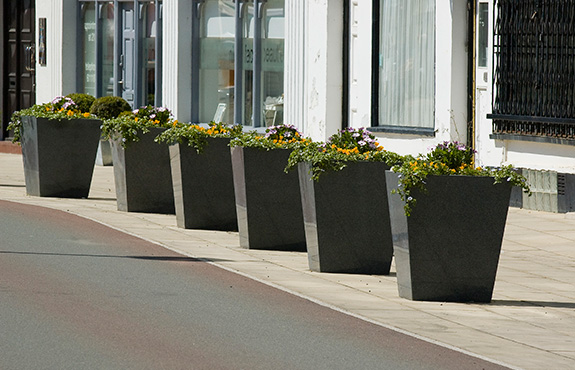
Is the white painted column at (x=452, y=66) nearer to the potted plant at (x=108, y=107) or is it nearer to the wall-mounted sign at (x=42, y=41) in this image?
the potted plant at (x=108, y=107)

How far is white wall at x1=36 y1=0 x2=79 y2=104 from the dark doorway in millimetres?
727

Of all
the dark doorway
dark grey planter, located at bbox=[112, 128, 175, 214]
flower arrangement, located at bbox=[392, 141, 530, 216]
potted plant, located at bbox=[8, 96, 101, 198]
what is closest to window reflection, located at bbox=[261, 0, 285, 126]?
potted plant, located at bbox=[8, 96, 101, 198]

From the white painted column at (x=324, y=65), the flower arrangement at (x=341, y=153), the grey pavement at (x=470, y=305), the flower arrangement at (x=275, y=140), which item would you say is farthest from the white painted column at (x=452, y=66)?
the flower arrangement at (x=341, y=153)

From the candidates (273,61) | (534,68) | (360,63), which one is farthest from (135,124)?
(273,61)

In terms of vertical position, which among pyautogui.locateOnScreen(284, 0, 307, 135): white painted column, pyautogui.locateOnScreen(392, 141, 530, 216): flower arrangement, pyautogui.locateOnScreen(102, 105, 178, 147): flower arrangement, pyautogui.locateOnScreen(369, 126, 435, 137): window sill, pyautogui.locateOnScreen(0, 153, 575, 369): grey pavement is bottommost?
pyautogui.locateOnScreen(0, 153, 575, 369): grey pavement

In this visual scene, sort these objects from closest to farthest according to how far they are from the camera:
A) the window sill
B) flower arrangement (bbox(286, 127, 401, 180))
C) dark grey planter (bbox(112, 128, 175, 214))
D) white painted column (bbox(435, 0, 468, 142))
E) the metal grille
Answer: flower arrangement (bbox(286, 127, 401, 180)), dark grey planter (bbox(112, 128, 175, 214)), the metal grille, white painted column (bbox(435, 0, 468, 142)), the window sill

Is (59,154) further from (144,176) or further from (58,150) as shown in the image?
(144,176)

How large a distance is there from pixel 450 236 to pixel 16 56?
18.5m

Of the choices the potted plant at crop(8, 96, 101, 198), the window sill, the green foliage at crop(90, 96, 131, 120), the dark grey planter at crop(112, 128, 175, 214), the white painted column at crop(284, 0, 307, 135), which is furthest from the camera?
the green foliage at crop(90, 96, 131, 120)

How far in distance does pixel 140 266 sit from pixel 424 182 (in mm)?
2714

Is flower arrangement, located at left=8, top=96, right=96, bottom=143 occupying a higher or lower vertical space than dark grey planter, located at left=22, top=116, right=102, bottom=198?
higher

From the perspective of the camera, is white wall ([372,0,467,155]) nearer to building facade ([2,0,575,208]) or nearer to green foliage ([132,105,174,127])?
building facade ([2,0,575,208])

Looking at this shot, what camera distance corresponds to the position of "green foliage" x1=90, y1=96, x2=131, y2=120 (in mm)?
20875

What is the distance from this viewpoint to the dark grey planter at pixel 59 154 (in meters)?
15.3
